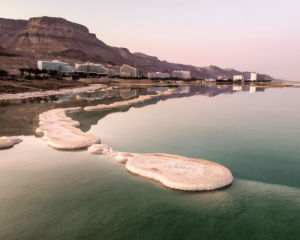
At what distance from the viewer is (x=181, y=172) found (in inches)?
516

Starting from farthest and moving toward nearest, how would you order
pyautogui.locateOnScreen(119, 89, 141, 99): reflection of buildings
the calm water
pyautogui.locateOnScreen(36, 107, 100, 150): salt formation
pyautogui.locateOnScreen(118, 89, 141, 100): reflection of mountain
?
pyautogui.locateOnScreen(119, 89, 141, 99): reflection of buildings < pyautogui.locateOnScreen(118, 89, 141, 100): reflection of mountain < pyautogui.locateOnScreen(36, 107, 100, 150): salt formation < the calm water

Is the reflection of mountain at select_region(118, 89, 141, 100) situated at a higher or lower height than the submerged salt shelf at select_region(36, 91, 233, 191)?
higher

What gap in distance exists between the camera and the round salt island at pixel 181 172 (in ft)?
39.3

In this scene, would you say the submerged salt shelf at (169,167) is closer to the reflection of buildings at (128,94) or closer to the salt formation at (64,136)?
the salt formation at (64,136)

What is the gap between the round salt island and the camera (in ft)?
39.3

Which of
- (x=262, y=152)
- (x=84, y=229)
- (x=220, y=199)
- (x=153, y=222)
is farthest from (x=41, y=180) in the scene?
(x=262, y=152)

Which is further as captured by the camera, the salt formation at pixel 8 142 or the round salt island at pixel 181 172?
the salt formation at pixel 8 142

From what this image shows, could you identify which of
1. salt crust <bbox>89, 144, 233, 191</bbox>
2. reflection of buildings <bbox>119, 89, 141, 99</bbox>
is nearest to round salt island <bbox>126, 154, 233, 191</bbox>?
salt crust <bbox>89, 144, 233, 191</bbox>

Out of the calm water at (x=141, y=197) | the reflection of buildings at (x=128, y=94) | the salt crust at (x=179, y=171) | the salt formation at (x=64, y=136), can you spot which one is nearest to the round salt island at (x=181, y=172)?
the salt crust at (x=179, y=171)

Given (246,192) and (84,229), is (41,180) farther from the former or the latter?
(246,192)

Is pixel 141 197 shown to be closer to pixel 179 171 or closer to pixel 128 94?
pixel 179 171

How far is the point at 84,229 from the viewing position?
9086 millimetres

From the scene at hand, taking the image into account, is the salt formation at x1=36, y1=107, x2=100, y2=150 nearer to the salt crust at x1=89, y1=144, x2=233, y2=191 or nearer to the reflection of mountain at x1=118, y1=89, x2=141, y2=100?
the salt crust at x1=89, y1=144, x2=233, y2=191

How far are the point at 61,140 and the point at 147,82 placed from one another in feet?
490
